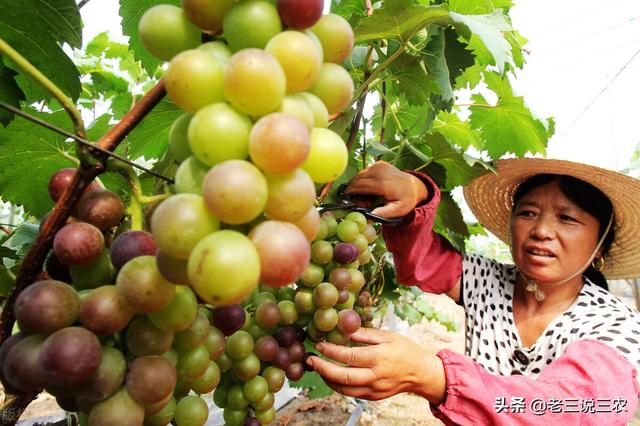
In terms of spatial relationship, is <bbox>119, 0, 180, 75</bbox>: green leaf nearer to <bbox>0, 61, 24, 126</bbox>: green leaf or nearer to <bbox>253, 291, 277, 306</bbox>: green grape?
<bbox>0, 61, 24, 126</bbox>: green leaf

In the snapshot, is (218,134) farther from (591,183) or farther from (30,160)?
(591,183)

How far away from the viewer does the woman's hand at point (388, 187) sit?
3.46 ft

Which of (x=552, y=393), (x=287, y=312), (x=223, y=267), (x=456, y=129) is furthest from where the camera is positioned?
(x=456, y=129)

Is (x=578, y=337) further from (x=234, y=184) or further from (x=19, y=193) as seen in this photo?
(x=19, y=193)

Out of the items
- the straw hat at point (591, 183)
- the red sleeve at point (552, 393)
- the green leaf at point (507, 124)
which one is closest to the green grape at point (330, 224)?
the red sleeve at point (552, 393)

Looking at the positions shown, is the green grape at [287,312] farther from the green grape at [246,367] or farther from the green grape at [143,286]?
the green grape at [143,286]

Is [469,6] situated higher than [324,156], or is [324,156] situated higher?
[469,6]

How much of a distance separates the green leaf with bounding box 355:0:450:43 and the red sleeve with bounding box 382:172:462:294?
1.72 feet

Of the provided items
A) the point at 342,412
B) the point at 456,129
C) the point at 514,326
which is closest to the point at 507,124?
the point at 456,129

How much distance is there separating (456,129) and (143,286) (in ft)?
5.56

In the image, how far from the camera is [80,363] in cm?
38

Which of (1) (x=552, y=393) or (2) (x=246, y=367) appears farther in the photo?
(1) (x=552, y=393)

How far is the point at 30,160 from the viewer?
0.81 meters

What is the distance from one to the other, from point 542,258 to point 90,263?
1306mm
